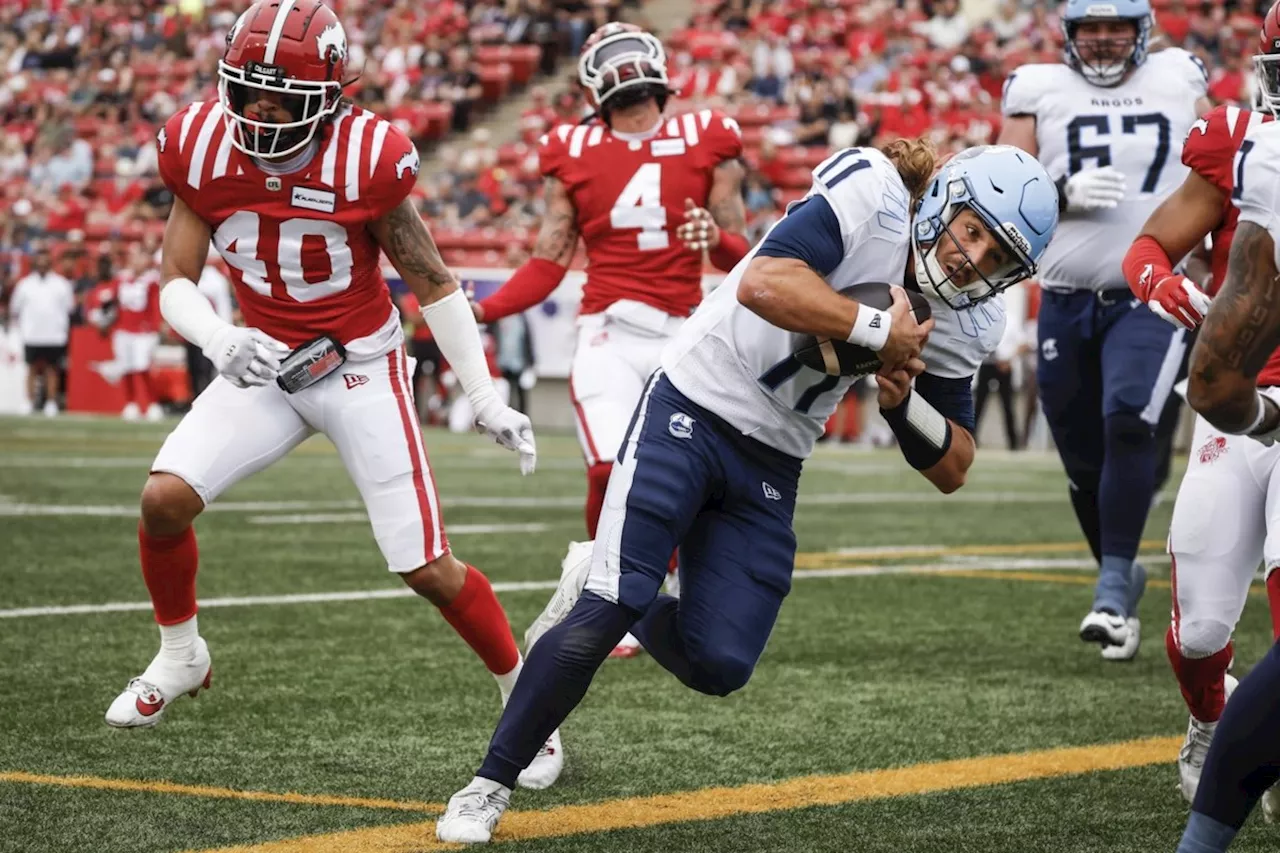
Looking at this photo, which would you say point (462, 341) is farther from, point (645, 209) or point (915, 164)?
point (645, 209)

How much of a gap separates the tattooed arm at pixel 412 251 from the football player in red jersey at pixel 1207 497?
1522 mm

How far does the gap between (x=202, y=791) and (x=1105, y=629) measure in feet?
9.44

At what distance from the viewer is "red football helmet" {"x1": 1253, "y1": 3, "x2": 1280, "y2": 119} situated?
134 inches

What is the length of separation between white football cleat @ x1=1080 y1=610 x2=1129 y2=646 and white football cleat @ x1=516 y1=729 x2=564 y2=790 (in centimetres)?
215

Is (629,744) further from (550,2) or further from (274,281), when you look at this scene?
(550,2)

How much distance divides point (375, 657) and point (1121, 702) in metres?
2.15

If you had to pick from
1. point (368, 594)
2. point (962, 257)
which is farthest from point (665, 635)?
point (368, 594)

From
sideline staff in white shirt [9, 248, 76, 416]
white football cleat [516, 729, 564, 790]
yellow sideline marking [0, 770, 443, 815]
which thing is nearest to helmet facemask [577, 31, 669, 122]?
white football cleat [516, 729, 564, 790]

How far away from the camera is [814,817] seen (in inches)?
152

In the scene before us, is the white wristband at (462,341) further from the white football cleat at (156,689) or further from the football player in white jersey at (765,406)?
the white football cleat at (156,689)

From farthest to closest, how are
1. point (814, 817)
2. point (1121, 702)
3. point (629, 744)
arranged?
1. point (1121, 702)
2. point (629, 744)
3. point (814, 817)

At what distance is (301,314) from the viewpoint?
173 inches

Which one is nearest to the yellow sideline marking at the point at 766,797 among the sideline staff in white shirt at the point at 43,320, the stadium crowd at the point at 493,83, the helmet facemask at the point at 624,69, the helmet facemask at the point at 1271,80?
the helmet facemask at the point at 1271,80

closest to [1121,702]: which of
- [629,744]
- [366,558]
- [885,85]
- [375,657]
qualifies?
[629,744]
